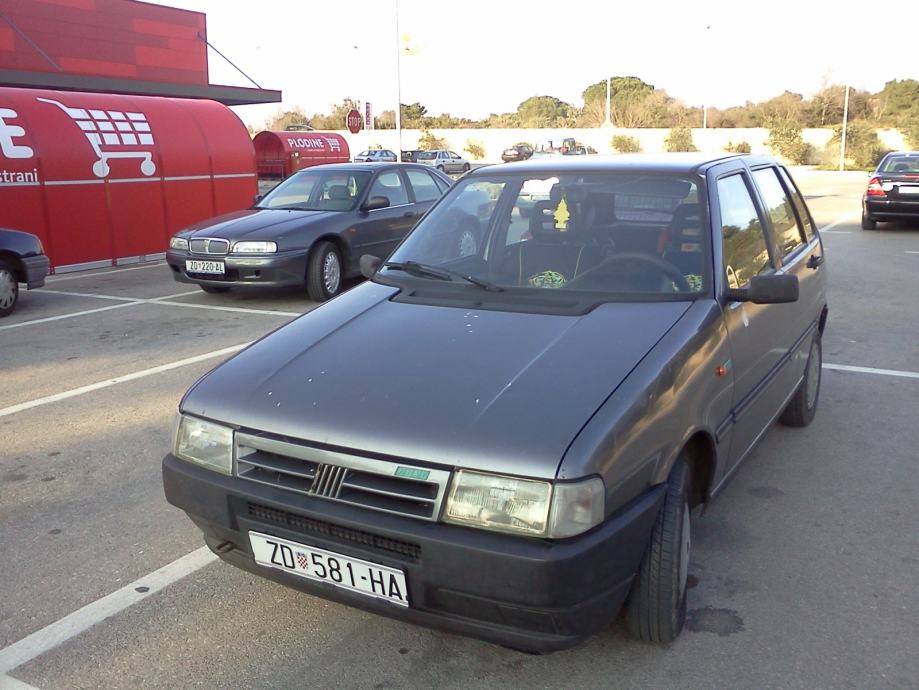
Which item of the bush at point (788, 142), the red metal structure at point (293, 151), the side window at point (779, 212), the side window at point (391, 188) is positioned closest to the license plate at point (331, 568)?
the side window at point (779, 212)

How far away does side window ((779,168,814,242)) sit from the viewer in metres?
4.96

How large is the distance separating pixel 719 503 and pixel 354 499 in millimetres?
2211

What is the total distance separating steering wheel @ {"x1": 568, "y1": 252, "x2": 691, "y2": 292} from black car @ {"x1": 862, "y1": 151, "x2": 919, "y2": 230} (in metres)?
14.8

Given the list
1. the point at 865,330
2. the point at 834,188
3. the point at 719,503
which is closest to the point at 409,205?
the point at 865,330

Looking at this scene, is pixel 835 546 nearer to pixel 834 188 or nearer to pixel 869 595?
pixel 869 595

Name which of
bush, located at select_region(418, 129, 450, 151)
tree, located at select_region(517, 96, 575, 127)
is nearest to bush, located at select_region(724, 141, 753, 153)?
bush, located at select_region(418, 129, 450, 151)

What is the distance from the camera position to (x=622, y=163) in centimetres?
404

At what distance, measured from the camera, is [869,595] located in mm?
3170

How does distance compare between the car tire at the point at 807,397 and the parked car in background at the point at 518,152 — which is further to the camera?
the parked car in background at the point at 518,152

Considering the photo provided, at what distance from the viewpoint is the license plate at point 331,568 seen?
8.00 feet

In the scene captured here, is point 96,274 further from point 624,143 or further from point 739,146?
point 739,146

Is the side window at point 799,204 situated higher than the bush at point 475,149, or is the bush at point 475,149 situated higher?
the bush at point 475,149

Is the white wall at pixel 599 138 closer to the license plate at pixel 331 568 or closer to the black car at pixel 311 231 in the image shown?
the black car at pixel 311 231

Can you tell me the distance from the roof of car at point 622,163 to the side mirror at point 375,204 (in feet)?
18.1
